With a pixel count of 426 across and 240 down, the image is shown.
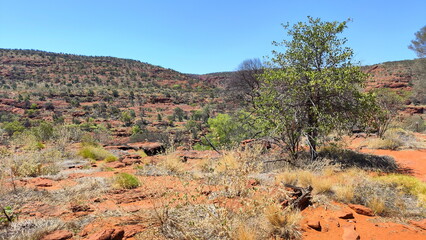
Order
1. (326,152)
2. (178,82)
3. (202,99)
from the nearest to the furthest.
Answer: (326,152), (202,99), (178,82)

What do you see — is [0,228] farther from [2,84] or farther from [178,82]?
[178,82]

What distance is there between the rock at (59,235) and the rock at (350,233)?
352cm

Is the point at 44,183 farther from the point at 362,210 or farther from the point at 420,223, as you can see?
the point at 420,223

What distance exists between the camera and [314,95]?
26.3ft

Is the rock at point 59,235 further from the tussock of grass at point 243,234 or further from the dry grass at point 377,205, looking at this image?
the dry grass at point 377,205

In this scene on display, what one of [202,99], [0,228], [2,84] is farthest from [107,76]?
[0,228]

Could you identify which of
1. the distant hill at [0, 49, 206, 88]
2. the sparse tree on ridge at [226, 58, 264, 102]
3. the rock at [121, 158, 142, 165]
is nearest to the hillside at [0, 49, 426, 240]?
the rock at [121, 158, 142, 165]

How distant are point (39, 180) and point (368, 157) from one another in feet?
32.4

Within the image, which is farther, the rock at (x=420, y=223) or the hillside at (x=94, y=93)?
the hillside at (x=94, y=93)

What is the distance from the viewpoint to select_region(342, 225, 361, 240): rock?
3.22m

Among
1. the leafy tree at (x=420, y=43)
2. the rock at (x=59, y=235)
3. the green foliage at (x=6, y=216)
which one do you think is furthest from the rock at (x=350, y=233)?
the leafy tree at (x=420, y=43)

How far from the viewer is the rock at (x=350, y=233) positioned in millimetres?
3224

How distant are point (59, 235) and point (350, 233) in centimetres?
373

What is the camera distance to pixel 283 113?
784 cm
